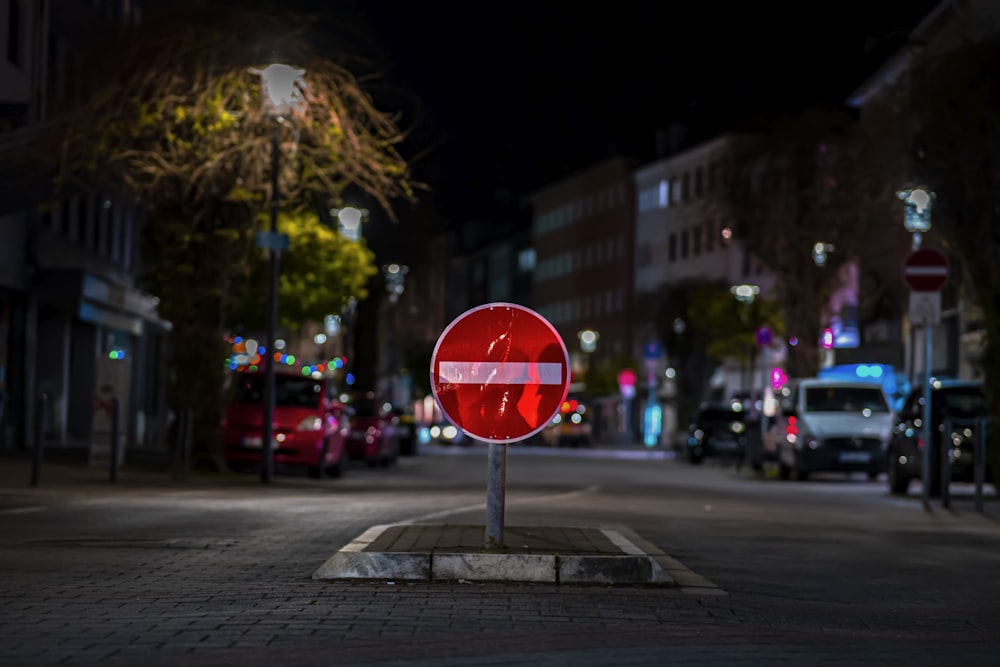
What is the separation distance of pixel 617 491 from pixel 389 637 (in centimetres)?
2189

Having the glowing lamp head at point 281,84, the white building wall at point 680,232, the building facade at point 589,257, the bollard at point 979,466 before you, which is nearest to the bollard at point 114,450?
the glowing lamp head at point 281,84

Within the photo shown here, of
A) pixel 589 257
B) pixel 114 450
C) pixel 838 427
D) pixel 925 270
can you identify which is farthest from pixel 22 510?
pixel 589 257

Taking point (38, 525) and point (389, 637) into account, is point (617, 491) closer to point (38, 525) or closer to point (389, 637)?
point (38, 525)

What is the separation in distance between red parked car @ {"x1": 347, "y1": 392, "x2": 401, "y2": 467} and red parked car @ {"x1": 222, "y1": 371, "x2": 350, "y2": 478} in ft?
28.0

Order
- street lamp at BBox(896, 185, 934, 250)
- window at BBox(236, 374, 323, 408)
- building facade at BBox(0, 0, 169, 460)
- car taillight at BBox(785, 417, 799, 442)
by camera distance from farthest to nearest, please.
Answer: car taillight at BBox(785, 417, 799, 442) < window at BBox(236, 374, 323, 408) < building facade at BBox(0, 0, 169, 460) < street lamp at BBox(896, 185, 934, 250)

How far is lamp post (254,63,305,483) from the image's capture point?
29.3 m

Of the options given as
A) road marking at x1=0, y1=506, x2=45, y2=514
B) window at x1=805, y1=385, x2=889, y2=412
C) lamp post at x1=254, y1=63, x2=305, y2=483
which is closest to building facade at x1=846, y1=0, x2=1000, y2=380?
window at x1=805, y1=385, x2=889, y2=412

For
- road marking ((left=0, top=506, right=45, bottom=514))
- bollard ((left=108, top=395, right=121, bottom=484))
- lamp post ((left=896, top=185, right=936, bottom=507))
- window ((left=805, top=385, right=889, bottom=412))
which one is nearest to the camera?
road marking ((left=0, top=506, right=45, bottom=514))

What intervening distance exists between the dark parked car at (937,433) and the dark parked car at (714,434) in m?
28.2

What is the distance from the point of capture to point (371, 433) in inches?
1847

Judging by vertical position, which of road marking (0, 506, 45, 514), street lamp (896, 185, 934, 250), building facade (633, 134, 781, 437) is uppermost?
building facade (633, 134, 781, 437)

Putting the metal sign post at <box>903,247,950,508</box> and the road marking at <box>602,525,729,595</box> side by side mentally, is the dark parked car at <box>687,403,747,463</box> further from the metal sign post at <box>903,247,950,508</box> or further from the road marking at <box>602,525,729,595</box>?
the road marking at <box>602,525,729,595</box>

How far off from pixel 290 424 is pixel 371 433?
1126 cm

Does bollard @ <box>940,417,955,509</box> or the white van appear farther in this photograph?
the white van
